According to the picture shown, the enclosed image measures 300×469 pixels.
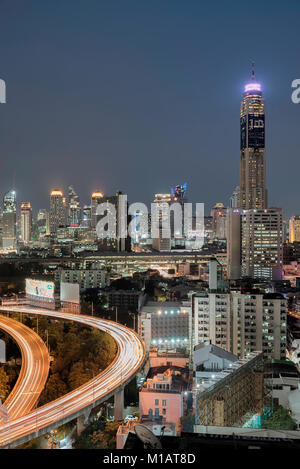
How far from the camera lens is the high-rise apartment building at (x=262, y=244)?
1337 cm

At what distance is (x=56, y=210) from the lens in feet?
122

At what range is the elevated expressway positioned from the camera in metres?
3.21

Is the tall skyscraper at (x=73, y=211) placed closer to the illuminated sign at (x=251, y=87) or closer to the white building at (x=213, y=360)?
the illuminated sign at (x=251, y=87)

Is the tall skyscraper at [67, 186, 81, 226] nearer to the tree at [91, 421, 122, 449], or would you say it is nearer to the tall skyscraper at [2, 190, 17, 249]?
the tall skyscraper at [2, 190, 17, 249]

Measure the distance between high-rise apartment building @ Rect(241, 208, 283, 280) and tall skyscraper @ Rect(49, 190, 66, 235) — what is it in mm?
25284

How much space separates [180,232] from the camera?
30109 mm

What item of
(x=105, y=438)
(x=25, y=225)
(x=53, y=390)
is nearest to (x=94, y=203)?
(x=25, y=225)

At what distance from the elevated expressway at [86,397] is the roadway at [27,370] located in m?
0.24

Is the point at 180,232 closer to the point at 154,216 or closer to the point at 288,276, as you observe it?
the point at 154,216

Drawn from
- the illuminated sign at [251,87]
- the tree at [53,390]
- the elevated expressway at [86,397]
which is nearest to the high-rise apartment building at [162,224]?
the illuminated sign at [251,87]

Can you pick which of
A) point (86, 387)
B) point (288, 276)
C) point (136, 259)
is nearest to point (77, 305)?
point (86, 387)

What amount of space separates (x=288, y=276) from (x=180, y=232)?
15.9 m

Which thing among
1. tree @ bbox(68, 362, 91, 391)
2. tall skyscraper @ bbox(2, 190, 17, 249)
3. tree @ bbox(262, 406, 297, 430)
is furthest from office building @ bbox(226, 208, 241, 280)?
tall skyscraper @ bbox(2, 190, 17, 249)

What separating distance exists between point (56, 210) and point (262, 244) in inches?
1037
